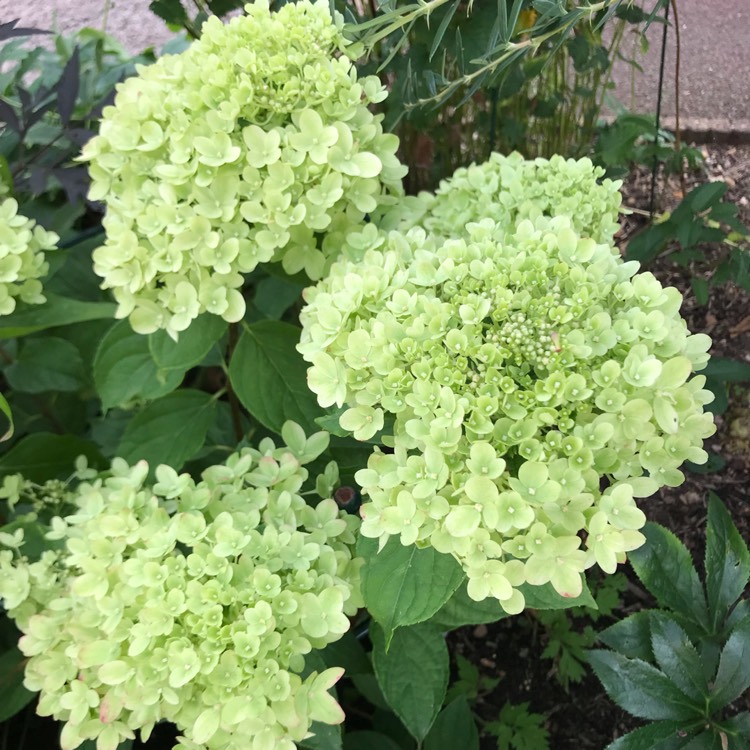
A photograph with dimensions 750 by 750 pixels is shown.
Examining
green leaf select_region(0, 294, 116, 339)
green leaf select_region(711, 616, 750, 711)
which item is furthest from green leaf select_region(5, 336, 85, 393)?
green leaf select_region(711, 616, 750, 711)

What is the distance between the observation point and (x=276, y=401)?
88 cm

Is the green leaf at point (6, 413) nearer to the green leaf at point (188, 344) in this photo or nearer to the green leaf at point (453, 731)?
the green leaf at point (188, 344)

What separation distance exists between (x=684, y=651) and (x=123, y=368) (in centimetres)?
79

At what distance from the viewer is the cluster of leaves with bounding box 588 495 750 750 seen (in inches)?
32.6

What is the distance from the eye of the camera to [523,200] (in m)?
0.82

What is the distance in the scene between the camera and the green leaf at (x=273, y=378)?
0.87 metres

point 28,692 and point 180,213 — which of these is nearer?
point 180,213

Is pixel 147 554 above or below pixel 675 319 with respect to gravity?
below

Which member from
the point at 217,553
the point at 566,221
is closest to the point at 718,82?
the point at 566,221

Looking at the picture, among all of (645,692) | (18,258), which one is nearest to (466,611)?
(645,692)

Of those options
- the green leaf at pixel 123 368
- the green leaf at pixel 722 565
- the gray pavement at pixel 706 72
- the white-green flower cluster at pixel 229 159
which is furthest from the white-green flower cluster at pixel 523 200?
the gray pavement at pixel 706 72

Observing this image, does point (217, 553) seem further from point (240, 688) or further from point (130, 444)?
point (130, 444)

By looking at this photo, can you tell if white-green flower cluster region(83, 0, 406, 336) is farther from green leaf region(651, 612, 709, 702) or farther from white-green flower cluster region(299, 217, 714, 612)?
green leaf region(651, 612, 709, 702)

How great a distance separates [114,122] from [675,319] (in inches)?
23.8
